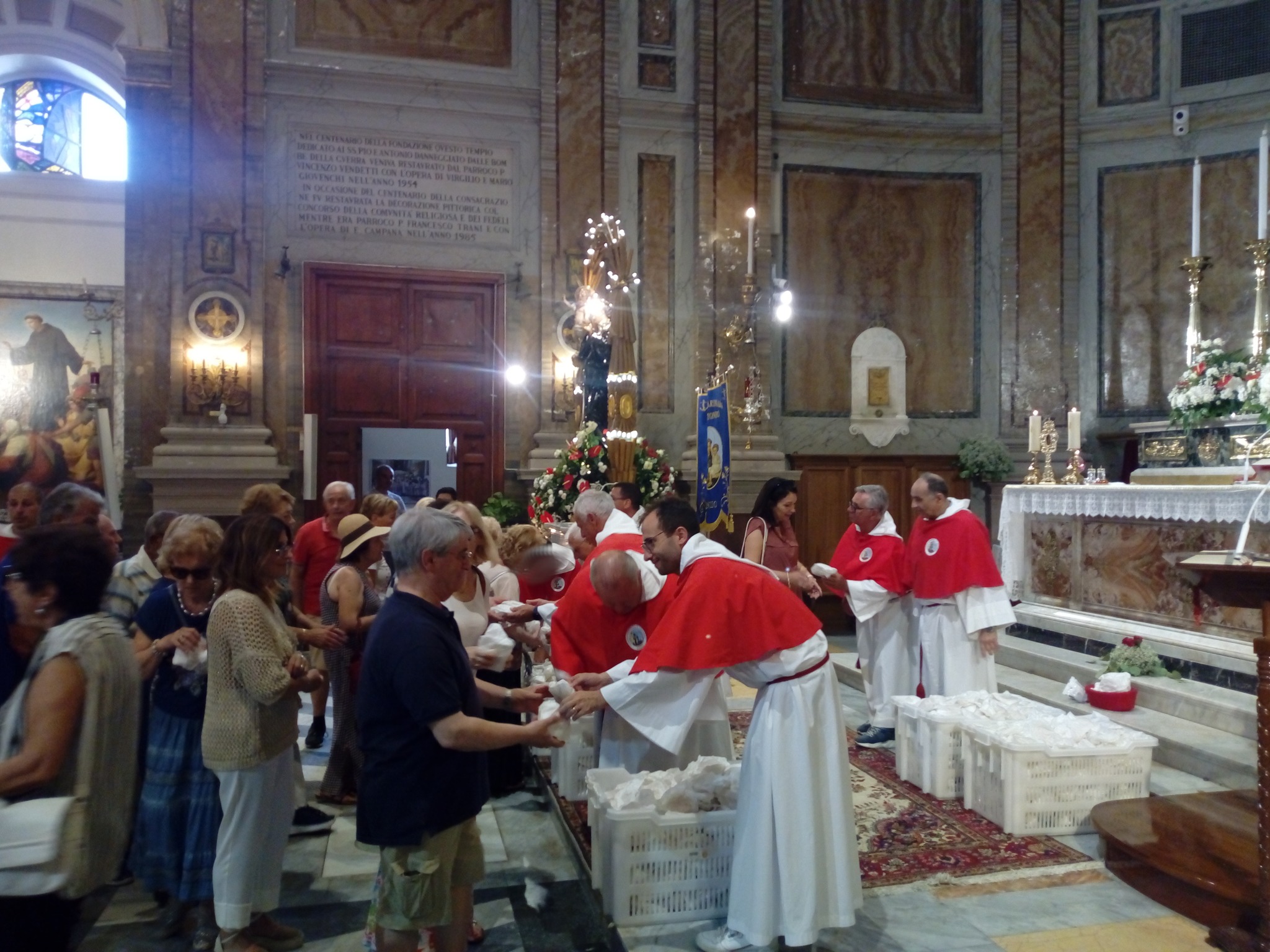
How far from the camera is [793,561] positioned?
22.8 ft

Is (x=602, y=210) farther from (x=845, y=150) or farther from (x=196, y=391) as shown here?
(x=196, y=391)

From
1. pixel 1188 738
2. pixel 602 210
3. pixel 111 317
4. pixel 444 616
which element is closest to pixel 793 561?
pixel 1188 738

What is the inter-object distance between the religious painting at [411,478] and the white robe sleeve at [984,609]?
7.49 meters

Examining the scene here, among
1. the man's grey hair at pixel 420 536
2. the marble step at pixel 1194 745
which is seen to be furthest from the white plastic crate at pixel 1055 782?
the man's grey hair at pixel 420 536

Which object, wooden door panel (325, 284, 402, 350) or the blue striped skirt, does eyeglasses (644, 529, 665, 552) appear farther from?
wooden door panel (325, 284, 402, 350)

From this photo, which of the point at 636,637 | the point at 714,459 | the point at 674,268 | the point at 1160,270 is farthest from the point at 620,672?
the point at 1160,270

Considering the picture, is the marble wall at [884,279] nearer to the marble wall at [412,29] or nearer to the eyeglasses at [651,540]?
the marble wall at [412,29]

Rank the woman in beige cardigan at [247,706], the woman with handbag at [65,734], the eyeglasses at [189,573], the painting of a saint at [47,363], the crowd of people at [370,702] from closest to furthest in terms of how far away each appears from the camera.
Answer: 1. the woman with handbag at [65,734]
2. the crowd of people at [370,702]
3. the woman in beige cardigan at [247,706]
4. the eyeglasses at [189,573]
5. the painting of a saint at [47,363]

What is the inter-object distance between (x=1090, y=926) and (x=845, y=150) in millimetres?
10433

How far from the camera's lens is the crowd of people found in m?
2.23

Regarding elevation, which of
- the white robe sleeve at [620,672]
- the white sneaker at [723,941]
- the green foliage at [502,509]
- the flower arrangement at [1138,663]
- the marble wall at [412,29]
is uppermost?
the marble wall at [412,29]

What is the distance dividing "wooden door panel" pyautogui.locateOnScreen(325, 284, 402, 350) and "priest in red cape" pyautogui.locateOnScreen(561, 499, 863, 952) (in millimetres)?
8326

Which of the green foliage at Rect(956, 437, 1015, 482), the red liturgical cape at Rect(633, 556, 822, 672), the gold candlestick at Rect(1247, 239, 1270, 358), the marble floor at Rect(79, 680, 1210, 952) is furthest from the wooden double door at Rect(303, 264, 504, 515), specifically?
the red liturgical cape at Rect(633, 556, 822, 672)

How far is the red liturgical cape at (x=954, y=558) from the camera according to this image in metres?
5.71
